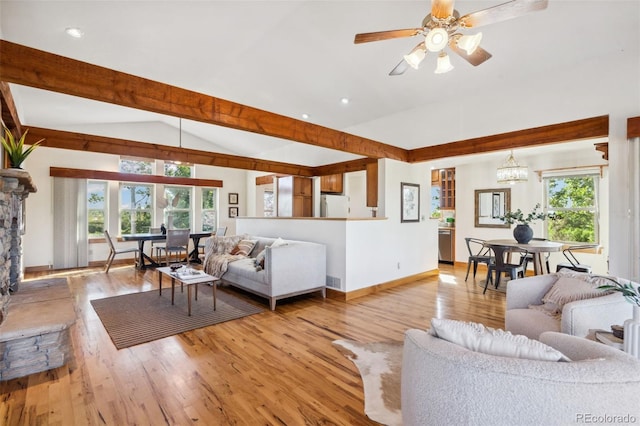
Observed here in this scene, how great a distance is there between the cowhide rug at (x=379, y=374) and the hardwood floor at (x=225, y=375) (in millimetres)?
69

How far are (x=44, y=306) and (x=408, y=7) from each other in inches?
168

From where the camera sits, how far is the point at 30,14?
7.39 ft

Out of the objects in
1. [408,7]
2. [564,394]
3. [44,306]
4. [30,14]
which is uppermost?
[408,7]

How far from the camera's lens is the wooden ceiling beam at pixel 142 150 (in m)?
4.36

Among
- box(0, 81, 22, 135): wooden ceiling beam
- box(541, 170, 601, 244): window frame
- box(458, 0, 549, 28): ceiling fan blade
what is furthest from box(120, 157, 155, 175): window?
box(541, 170, 601, 244): window frame

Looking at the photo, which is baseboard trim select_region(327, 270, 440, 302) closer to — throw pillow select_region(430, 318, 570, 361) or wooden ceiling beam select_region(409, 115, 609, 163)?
wooden ceiling beam select_region(409, 115, 609, 163)

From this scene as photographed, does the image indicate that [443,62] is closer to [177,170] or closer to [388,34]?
[388,34]

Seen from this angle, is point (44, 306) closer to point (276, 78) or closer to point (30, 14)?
point (30, 14)

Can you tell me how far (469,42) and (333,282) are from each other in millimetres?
3402

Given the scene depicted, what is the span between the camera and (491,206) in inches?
261

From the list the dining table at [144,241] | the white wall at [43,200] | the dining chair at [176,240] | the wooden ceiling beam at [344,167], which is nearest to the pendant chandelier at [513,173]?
the wooden ceiling beam at [344,167]

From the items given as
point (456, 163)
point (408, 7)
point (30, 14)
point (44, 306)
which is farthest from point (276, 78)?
point (456, 163)

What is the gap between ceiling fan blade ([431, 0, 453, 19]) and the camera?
188cm

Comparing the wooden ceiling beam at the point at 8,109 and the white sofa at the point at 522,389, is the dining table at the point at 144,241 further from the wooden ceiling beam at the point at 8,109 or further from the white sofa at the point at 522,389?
the white sofa at the point at 522,389
